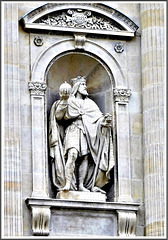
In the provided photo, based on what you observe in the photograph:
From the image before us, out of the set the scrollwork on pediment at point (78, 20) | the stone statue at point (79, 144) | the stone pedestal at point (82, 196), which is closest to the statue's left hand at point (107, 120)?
the stone statue at point (79, 144)

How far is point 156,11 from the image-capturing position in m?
30.9

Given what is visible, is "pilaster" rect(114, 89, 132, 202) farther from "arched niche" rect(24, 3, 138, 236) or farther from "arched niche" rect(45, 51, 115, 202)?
"arched niche" rect(45, 51, 115, 202)

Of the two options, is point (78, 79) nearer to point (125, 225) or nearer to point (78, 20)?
point (78, 20)

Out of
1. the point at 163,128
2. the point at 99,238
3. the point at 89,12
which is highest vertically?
the point at 89,12

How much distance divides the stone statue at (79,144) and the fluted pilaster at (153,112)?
0.75 m

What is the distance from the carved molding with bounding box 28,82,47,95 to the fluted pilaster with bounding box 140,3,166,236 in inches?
77.8

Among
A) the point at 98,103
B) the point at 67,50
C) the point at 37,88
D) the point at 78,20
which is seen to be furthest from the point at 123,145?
the point at 78,20

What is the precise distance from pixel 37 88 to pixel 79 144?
1.30 meters

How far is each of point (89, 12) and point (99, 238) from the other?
4.46 meters

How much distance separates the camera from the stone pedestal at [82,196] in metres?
29.7

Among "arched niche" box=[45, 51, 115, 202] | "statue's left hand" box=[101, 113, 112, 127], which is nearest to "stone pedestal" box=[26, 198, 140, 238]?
"statue's left hand" box=[101, 113, 112, 127]

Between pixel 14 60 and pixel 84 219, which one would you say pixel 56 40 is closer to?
pixel 14 60

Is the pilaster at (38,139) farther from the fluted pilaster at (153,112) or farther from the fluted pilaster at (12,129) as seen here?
the fluted pilaster at (153,112)

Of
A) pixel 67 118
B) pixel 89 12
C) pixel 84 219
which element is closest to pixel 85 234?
pixel 84 219
